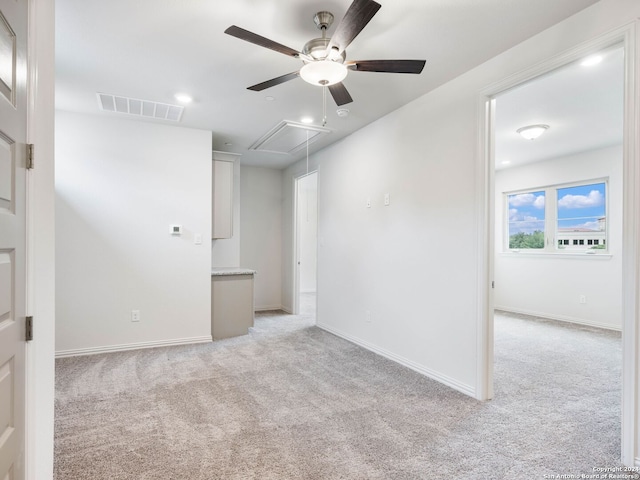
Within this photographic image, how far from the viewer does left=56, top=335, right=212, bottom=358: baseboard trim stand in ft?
12.0

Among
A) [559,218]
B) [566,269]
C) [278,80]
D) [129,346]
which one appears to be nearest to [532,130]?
[559,218]

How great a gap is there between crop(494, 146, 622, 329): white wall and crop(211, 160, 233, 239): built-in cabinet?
483 cm

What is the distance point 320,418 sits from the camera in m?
2.37

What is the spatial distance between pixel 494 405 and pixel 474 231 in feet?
4.21

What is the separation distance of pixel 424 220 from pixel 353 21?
194 centimetres

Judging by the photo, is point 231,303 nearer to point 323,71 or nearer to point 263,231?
point 263,231

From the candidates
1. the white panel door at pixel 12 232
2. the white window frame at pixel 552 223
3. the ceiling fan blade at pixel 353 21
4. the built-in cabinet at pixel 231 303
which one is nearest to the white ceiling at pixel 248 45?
the ceiling fan blade at pixel 353 21

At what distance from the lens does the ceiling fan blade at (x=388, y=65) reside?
204 cm

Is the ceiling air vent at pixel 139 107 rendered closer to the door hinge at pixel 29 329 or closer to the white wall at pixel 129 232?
the white wall at pixel 129 232

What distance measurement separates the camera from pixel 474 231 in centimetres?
→ 275

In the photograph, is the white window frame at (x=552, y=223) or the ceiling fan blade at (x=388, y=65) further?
the white window frame at (x=552, y=223)

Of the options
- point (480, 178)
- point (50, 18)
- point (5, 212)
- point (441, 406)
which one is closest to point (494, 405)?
point (441, 406)

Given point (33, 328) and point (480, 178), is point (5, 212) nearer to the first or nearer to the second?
point (33, 328)

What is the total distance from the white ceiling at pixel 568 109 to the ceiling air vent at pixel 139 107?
3.07 meters
